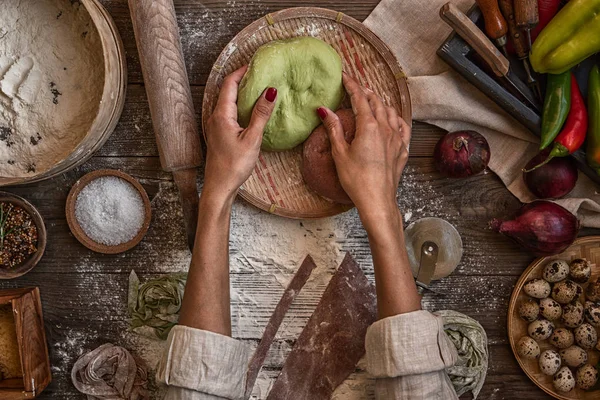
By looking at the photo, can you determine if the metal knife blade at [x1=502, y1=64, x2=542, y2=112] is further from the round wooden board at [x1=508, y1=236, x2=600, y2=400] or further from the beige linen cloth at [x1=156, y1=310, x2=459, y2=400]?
the beige linen cloth at [x1=156, y1=310, x2=459, y2=400]

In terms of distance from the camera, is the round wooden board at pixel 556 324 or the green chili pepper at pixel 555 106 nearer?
the green chili pepper at pixel 555 106

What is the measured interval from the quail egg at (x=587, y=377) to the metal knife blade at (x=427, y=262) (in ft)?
1.65

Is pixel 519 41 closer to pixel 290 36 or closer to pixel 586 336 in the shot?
pixel 290 36

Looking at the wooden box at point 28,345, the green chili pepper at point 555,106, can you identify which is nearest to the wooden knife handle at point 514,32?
the green chili pepper at point 555,106

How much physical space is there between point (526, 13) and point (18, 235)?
149 centimetres

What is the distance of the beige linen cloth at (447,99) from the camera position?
1578 mm

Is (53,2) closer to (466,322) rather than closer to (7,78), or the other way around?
(7,78)

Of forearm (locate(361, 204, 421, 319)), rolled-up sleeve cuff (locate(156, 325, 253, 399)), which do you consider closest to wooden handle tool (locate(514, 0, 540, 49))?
forearm (locate(361, 204, 421, 319))

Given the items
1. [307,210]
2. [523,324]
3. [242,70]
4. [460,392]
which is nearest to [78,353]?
[307,210]

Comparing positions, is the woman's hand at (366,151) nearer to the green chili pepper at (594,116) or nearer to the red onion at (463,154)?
the red onion at (463,154)

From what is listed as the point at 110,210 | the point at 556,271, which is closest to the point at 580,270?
the point at 556,271

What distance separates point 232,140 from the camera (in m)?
1.44

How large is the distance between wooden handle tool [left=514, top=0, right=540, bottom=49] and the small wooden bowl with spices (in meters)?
1.40

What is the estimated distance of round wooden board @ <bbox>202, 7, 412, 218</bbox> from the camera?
5.03ft
